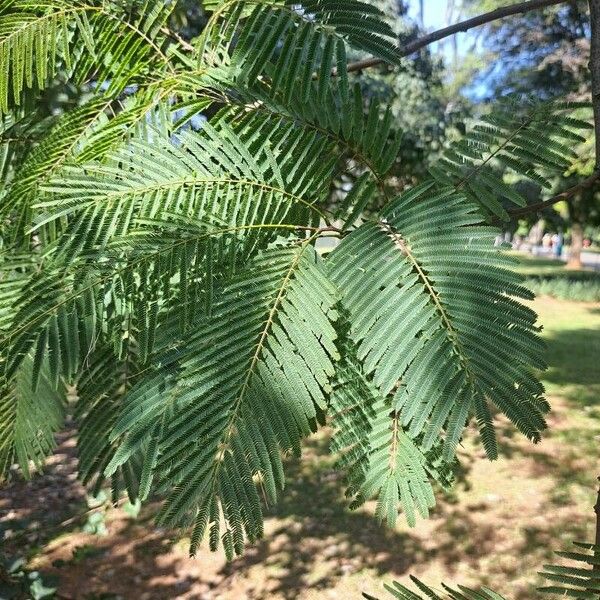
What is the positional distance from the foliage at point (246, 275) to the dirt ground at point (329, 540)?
2.70m

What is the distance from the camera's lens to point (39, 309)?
0.79 metres

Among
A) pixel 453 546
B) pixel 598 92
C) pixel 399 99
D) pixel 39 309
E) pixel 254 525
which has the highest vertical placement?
pixel 399 99

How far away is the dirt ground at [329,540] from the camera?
3535mm

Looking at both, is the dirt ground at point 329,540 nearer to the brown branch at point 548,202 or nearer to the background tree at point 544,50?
the brown branch at point 548,202

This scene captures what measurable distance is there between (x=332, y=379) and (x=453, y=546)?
335 centimetres

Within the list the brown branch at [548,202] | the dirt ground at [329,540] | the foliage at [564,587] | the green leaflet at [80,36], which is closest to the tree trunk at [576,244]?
the dirt ground at [329,540]

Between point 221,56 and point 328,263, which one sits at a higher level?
point 221,56

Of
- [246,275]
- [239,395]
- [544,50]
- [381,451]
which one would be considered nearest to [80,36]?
[246,275]

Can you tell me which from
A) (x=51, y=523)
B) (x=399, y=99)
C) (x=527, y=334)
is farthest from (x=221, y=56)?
(x=399, y=99)

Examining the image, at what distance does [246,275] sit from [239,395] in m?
0.18

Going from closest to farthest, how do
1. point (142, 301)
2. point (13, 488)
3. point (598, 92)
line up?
point (142, 301), point (598, 92), point (13, 488)

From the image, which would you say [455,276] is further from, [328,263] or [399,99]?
[399,99]

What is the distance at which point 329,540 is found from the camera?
13.0 feet

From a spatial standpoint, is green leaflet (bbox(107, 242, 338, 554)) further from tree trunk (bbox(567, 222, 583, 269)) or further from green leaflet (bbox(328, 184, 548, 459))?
tree trunk (bbox(567, 222, 583, 269))
